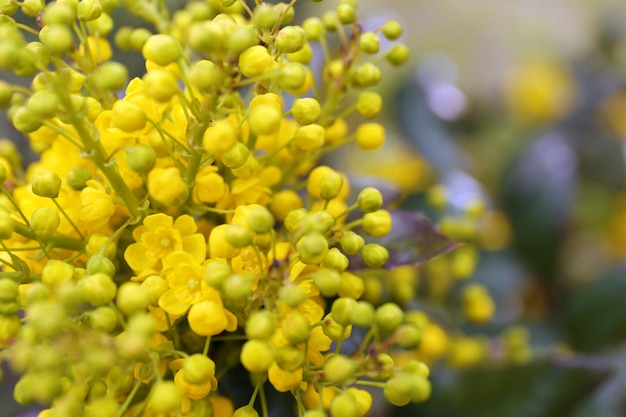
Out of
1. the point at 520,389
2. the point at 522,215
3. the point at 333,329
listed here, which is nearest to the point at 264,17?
the point at 333,329

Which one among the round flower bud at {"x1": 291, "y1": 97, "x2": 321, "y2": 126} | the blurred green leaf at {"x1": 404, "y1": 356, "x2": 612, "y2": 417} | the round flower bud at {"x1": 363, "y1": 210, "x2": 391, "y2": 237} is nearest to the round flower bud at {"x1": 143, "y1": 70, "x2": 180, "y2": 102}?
the round flower bud at {"x1": 291, "y1": 97, "x2": 321, "y2": 126}

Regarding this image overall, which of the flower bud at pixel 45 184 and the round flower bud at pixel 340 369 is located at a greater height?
the flower bud at pixel 45 184

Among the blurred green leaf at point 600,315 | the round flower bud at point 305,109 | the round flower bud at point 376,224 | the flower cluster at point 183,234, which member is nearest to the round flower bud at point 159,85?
the flower cluster at point 183,234

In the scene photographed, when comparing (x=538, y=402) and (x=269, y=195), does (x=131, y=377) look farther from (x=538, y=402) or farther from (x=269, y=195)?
(x=538, y=402)

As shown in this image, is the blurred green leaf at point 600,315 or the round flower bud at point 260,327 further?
the blurred green leaf at point 600,315

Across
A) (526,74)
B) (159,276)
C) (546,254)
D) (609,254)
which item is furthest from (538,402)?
(526,74)

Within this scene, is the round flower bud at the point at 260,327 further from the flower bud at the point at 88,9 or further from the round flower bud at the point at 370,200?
the flower bud at the point at 88,9

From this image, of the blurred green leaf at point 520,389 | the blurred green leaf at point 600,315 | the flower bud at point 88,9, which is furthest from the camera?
the blurred green leaf at point 600,315
